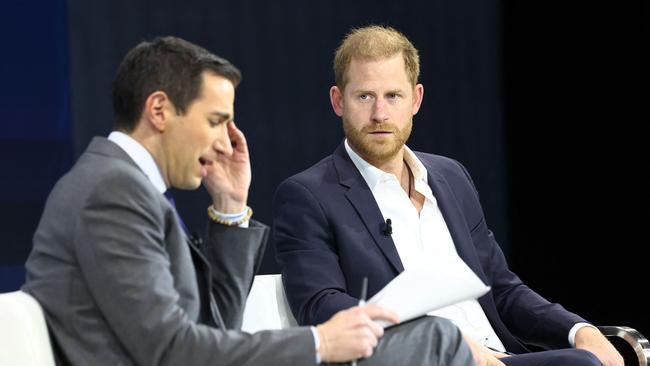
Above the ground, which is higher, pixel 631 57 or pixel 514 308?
pixel 631 57

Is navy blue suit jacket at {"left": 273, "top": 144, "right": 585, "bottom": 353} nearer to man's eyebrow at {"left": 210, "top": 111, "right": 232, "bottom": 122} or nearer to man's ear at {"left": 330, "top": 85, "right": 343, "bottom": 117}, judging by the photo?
man's ear at {"left": 330, "top": 85, "right": 343, "bottom": 117}

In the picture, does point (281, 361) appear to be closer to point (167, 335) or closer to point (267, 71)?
point (167, 335)

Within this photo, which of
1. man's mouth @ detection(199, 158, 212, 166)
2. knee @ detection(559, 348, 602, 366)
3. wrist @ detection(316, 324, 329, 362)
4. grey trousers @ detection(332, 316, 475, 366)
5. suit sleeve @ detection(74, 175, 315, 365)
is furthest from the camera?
knee @ detection(559, 348, 602, 366)

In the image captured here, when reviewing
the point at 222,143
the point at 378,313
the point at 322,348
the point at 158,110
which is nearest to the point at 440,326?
the point at 378,313

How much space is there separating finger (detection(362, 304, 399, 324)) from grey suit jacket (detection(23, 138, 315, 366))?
14 cm

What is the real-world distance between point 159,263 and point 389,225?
1.16 metres

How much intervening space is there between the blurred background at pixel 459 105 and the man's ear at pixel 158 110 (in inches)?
97.0

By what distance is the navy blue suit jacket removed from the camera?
282 cm

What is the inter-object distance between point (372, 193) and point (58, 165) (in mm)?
1914

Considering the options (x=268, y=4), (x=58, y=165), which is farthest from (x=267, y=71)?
(x=58, y=165)

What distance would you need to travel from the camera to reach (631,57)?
16.5 feet

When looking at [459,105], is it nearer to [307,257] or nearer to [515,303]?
[515,303]

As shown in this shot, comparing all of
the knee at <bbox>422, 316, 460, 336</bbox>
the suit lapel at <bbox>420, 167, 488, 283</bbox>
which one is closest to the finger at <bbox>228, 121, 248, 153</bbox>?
the knee at <bbox>422, 316, 460, 336</bbox>

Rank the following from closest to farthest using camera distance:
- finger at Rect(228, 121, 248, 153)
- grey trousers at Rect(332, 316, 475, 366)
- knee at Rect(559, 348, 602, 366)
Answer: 1. grey trousers at Rect(332, 316, 475, 366)
2. finger at Rect(228, 121, 248, 153)
3. knee at Rect(559, 348, 602, 366)
